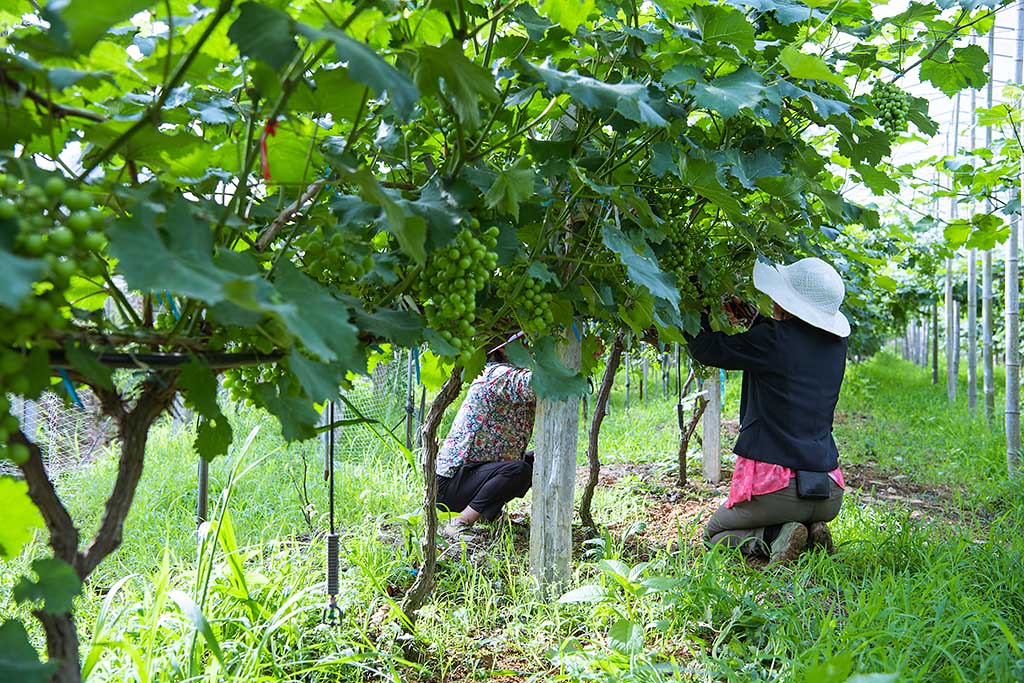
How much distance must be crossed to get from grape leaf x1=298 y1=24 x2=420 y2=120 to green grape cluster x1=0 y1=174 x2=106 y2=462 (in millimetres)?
269

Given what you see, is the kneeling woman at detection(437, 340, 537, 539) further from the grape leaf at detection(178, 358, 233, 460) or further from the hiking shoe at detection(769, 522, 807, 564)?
the grape leaf at detection(178, 358, 233, 460)

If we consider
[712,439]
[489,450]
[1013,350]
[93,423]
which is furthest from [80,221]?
[1013,350]

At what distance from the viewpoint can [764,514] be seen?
11.3 feet

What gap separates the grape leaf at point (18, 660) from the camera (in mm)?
773

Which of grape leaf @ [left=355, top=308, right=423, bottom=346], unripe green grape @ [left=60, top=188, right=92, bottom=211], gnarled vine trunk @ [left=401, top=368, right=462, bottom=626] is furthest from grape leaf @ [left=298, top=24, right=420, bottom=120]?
gnarled vine trunk @ [left=401, top=368, right=462, bottom=626]

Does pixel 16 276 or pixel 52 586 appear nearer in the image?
pixel 16 276

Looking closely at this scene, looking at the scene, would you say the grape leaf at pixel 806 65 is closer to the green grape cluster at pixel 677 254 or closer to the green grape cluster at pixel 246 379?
the green grape cluster at pixel 677 254

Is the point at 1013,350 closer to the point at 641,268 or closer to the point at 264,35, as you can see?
the point at 641,268

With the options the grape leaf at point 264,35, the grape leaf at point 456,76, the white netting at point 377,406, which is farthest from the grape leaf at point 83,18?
the white netting at point 377,406

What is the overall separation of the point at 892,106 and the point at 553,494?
1630 millimetres

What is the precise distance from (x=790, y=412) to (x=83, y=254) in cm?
309

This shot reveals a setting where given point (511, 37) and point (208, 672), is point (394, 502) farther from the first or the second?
point (511, 37)

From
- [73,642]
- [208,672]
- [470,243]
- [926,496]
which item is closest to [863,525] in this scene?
[926,496]

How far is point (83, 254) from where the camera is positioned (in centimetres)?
75
